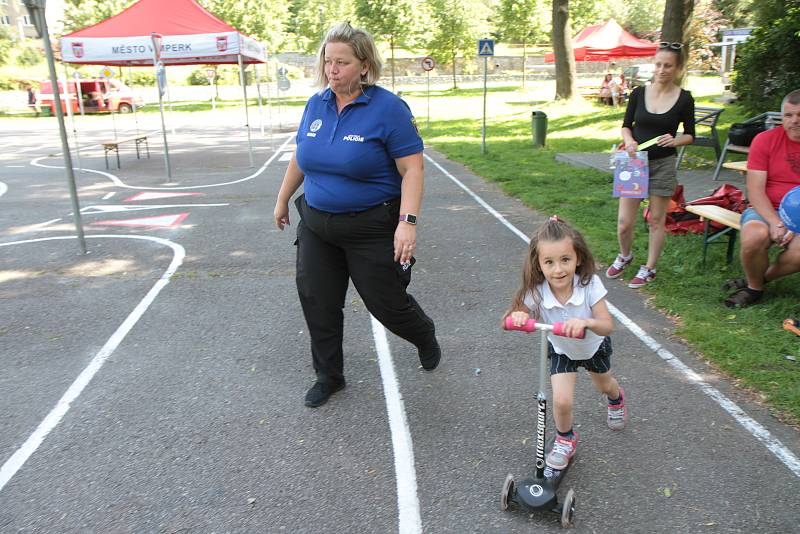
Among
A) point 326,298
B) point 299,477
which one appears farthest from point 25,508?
point 326,298

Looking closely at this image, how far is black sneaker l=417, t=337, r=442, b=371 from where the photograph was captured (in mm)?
4062

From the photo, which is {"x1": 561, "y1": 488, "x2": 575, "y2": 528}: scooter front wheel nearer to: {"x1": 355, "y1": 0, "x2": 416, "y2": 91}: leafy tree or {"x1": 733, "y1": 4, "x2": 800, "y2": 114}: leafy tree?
{"x1": 733, "y1": 4, "x2": 800, "y2": 114}: leafy tree

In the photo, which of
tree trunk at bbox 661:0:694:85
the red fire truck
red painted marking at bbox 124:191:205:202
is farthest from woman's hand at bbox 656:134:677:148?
the red fire truck

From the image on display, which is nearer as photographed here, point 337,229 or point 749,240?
point 337,229

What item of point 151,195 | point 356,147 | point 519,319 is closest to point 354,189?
point 356,147

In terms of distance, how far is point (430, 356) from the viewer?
4102 mm

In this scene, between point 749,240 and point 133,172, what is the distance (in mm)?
13054

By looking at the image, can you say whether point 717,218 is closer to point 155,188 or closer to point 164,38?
point 155,188

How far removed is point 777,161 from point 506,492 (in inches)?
147

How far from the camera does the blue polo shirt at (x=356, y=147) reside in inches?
127

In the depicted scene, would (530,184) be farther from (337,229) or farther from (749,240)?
(337,229)

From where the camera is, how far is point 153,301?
569 centimetres

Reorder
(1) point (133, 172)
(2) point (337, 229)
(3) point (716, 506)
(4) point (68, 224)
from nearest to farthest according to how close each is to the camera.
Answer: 1. (3) point (716, 506)
2. (2) point (337, 229)
3. (4) point (68, 224)
4. (1) point (133, 172)

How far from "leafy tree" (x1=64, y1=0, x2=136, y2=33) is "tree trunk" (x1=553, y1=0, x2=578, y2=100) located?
33956 millimetres
